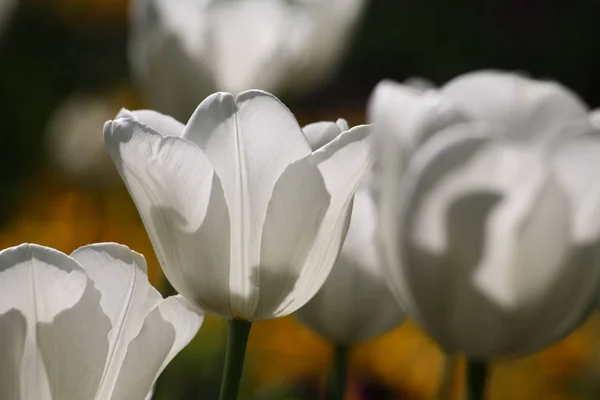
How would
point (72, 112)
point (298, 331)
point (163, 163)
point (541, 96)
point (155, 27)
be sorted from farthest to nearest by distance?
point (72, 112), point (298, 331), point (155, 27), point (541, 96), point (163, 163)

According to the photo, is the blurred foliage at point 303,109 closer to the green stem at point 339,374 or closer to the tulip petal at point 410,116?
the green stem at point 339,374

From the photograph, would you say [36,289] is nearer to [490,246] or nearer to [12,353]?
[12,353]

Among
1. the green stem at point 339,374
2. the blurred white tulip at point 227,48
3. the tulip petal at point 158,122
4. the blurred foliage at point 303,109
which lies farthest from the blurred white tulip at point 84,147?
the tulip petal at point 158,122

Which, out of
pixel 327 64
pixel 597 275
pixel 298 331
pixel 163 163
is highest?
pixel 163 163

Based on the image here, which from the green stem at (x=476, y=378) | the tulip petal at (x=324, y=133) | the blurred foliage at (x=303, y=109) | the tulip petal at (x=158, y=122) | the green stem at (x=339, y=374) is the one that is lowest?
the blurred foliage at (x=303, y=109)

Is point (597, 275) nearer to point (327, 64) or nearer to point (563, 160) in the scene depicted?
point (563, 160)

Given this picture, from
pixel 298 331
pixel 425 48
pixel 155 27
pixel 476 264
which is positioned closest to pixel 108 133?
pixel 476 264

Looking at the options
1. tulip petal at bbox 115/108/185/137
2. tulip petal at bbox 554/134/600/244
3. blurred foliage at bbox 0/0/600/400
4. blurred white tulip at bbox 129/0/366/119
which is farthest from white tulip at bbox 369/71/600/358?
blurred white tulip at bbox 129/0/366/119
